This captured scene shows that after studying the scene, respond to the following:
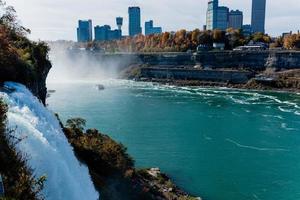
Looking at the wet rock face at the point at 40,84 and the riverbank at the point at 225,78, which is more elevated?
the wet rock face at the point at 40,84

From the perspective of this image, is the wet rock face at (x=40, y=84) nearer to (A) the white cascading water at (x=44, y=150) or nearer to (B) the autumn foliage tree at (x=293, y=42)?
(A) the white cascading water at (x=44, y=150)

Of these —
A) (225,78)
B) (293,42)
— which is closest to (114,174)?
(225,78)

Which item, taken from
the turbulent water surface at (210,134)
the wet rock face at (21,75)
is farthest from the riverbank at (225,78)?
the wet rock face at (21,75)

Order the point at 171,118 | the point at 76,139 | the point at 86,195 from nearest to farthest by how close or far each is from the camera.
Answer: the point at 86,195 < the point at 76,139 < the point at 171,118

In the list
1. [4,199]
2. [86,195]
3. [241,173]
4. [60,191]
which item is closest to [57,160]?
[60,191]

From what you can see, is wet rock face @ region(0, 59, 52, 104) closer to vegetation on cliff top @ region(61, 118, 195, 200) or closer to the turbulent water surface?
vegetation on cliff top @ region(61, 118, 195, 200)

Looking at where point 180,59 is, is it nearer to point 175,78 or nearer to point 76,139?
point 175,78
